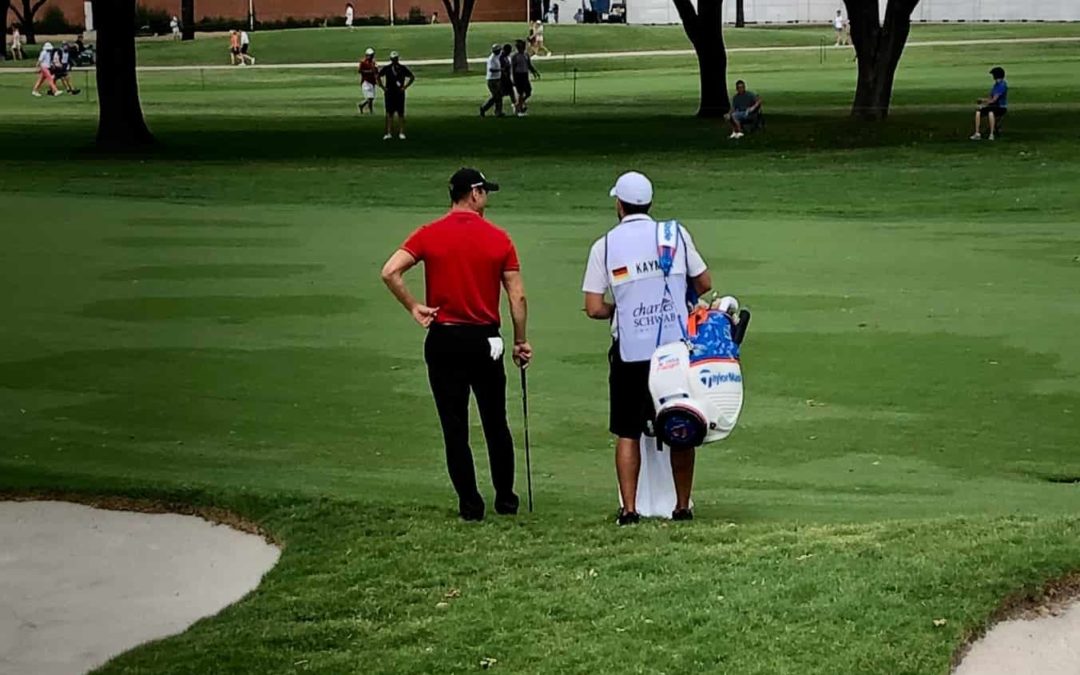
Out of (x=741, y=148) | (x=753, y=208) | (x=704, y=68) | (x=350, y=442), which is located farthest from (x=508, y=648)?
(x=704, y=68)

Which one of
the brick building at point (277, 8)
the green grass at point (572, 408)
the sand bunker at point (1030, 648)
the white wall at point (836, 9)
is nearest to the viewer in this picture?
the sand bunker at point (1030, 648)

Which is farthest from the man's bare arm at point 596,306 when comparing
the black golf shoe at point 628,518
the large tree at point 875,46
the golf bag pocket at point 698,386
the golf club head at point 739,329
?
the large tree at point 875,46

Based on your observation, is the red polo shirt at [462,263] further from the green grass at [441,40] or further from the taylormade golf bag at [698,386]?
the green grass at [441,40]

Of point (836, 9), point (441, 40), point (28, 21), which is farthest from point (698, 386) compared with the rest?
point (836, 9)

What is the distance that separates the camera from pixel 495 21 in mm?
105625

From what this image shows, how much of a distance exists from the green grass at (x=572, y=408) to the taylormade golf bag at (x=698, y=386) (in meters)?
0.52

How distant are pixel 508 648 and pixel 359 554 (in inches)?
75.8

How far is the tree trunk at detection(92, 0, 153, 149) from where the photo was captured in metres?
37.8

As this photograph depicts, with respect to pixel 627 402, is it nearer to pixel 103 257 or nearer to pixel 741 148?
pixel 103 257

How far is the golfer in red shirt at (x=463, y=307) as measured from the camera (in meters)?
9.20

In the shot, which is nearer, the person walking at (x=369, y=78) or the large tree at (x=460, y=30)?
the person walking at (x=369, y=78)

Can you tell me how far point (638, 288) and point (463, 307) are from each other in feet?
2.95

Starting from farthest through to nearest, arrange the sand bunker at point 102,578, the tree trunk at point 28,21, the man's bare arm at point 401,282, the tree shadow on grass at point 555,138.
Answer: the tree trunk at point 28,21, the tree shadow on grass at point 555,138, the man's bare arm at point 401,282, the sand bunker at point 102,578

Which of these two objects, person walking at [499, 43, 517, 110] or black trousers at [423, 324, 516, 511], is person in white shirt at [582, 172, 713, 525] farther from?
person walking at [499, 43, 517, 110]
